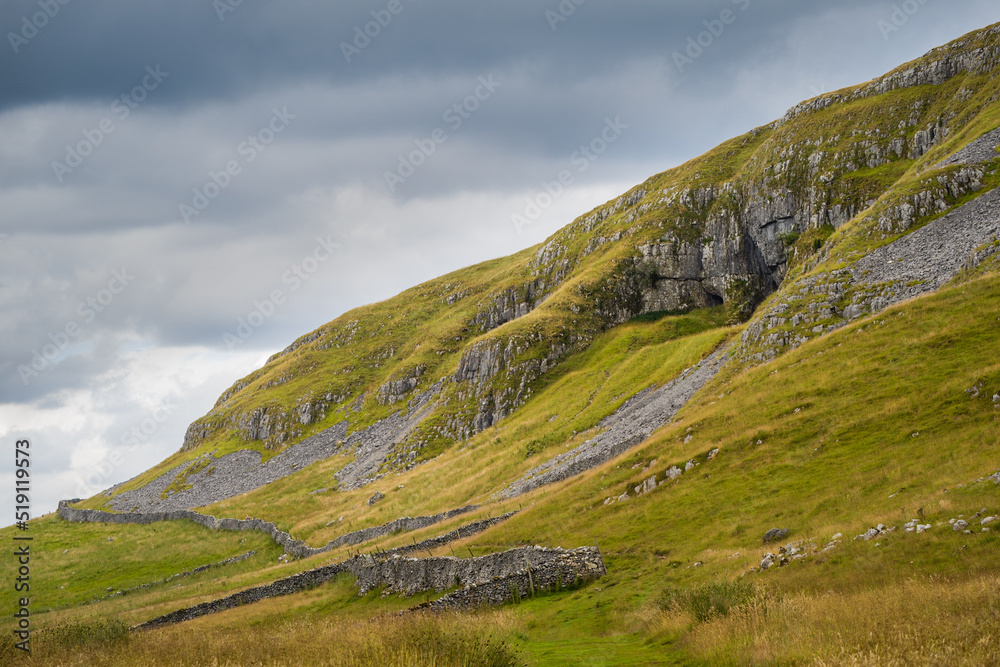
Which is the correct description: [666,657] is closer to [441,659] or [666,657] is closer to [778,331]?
[441,659]

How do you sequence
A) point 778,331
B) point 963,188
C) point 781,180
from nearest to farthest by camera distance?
point 778,331
point 963,188
point 781,180

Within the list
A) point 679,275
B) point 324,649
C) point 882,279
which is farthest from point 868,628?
point 679,275

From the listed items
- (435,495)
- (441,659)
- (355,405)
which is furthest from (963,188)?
(355,405)

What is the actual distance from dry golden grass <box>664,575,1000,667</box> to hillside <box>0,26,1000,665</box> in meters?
0.08

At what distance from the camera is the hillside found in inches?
618

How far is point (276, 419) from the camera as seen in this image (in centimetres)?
13400

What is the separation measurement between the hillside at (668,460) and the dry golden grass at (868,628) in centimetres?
8

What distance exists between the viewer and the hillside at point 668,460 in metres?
15.7

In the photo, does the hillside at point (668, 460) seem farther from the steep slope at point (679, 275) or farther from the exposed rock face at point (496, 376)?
the steep slope at point (679, 275)

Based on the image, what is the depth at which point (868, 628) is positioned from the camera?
10836mm

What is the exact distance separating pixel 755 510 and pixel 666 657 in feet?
52.3

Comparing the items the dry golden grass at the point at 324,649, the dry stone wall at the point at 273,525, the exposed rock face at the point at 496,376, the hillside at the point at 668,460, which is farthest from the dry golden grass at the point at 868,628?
the exposed rock face at the point at 496,376

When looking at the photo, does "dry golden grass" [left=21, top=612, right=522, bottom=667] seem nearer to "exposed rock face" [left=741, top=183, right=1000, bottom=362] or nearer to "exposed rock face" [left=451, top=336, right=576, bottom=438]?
"exposed rock face" [left=741, top=183, right=1000, bottom=362]

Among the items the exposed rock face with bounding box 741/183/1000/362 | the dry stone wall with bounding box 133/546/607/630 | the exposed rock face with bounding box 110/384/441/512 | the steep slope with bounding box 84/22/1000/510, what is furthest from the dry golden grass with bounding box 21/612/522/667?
the exposed rock face with bounding box 110/384/441/512
